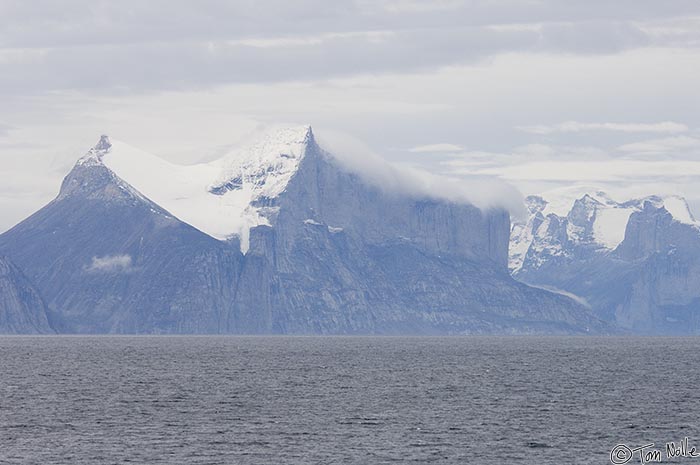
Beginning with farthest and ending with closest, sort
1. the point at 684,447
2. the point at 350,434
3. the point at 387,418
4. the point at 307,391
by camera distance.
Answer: the point at 307,391 < the point at 387,418 < the point at 350,434 < the point at 684,447

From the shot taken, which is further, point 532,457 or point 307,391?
point 307,391

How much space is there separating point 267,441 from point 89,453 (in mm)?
18693

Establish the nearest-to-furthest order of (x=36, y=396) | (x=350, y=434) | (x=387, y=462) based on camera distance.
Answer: (x=387, y=462) < (x=350, y=434) < (x=36, y=396)

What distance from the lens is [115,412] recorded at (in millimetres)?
154250

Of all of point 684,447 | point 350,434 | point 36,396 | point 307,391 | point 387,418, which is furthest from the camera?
point 307,391

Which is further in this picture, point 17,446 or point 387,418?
point 387,418

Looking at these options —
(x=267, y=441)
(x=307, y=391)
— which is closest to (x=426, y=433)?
(x=267, y=441)

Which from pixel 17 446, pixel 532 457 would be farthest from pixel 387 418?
pixel 17 446

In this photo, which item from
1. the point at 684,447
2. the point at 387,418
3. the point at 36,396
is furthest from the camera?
the point at 36,396

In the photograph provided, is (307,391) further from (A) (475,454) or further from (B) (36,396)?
(A) (475,454)

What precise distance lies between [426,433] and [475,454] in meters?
15.3

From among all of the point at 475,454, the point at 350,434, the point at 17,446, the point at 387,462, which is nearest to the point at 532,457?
the point at 475,454

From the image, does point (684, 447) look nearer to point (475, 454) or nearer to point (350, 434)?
point (475, 454)

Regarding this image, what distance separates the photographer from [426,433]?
135 metres
